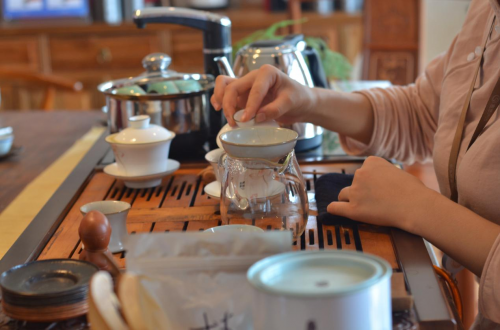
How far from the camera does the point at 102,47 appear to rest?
11.2 feet

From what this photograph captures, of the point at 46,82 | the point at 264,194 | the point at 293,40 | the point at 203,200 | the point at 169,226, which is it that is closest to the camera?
the point at 264,194

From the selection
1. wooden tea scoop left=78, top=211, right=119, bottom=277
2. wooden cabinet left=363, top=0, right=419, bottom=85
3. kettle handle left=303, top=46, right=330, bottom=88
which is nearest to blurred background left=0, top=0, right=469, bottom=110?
wooden cabinet left=363, top=0, right=419, bottom=85

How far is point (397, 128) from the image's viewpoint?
4.10 ft

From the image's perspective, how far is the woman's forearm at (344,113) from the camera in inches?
45.0

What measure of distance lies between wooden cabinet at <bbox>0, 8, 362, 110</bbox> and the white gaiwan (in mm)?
2336

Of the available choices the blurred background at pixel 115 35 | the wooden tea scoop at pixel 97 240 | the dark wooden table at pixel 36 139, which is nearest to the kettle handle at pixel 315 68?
the dark wooden table at pixel 36 139

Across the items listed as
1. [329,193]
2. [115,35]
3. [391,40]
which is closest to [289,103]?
[329,193]

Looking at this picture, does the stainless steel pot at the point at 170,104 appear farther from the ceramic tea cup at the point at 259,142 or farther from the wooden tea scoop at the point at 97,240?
the wooden tea scoop at the point at 97,240

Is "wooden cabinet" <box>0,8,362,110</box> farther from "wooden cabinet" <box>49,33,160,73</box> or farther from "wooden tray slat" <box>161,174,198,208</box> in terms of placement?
"wooden tray slat" <box>161,174,198,208</box>

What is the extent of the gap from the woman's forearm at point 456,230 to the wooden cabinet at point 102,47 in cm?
263

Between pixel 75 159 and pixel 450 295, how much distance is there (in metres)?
0.91

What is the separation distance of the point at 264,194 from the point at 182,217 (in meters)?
0.19

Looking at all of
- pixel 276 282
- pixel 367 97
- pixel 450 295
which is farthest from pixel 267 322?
pixel 367 97

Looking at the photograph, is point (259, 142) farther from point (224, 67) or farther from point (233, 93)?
point (224, 67)
